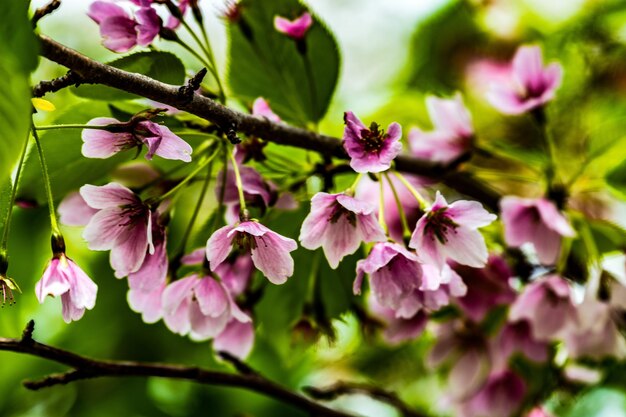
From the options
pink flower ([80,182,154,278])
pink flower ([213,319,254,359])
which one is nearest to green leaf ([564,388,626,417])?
pink flower ([213,319,254,359])

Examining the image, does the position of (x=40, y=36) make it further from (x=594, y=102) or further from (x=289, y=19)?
(x=594, y=102)

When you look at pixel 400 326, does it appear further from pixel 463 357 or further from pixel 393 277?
pixel 393 277

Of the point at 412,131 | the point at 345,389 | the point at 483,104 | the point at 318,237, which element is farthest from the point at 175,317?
the point at 483,104

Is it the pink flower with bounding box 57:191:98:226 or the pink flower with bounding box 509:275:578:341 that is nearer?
the pink flower with bounding box 57:191:98:226

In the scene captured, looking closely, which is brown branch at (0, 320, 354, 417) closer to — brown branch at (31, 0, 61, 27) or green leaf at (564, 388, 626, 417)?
brown branch at (31, 0, 61, 27)

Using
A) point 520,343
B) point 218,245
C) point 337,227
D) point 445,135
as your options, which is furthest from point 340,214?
point 520,343

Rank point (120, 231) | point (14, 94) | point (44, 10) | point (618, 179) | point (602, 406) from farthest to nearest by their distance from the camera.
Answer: point (602, 406) < point (618, 179) < point (120, 231) < point (44, 10) < point (14, 94)
